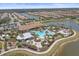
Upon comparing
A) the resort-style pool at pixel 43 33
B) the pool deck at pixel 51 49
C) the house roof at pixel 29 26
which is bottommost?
the pool deck at pixel 51 49

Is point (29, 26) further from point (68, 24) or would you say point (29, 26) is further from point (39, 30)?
point (68, 24)

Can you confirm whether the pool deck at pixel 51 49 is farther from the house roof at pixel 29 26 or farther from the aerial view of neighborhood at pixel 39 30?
the house roof at pixel 29 26

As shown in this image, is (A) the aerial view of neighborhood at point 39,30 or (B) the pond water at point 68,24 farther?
(B) the pond water at point 68,24

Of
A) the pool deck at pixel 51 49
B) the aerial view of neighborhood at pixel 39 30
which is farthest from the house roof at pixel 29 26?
the pool deck at pixel 51 49

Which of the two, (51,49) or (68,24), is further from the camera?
(68,24)

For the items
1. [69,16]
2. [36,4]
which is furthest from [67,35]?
[36,4]

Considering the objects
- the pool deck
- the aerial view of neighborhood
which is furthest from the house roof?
the pool deck

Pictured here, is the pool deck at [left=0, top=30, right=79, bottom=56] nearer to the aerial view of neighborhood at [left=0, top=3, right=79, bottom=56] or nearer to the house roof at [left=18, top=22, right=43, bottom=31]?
the aerial view of neighborhood at [left=0, top=3, right=79, bottom=56]

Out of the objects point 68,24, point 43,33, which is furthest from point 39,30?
point 68,24
